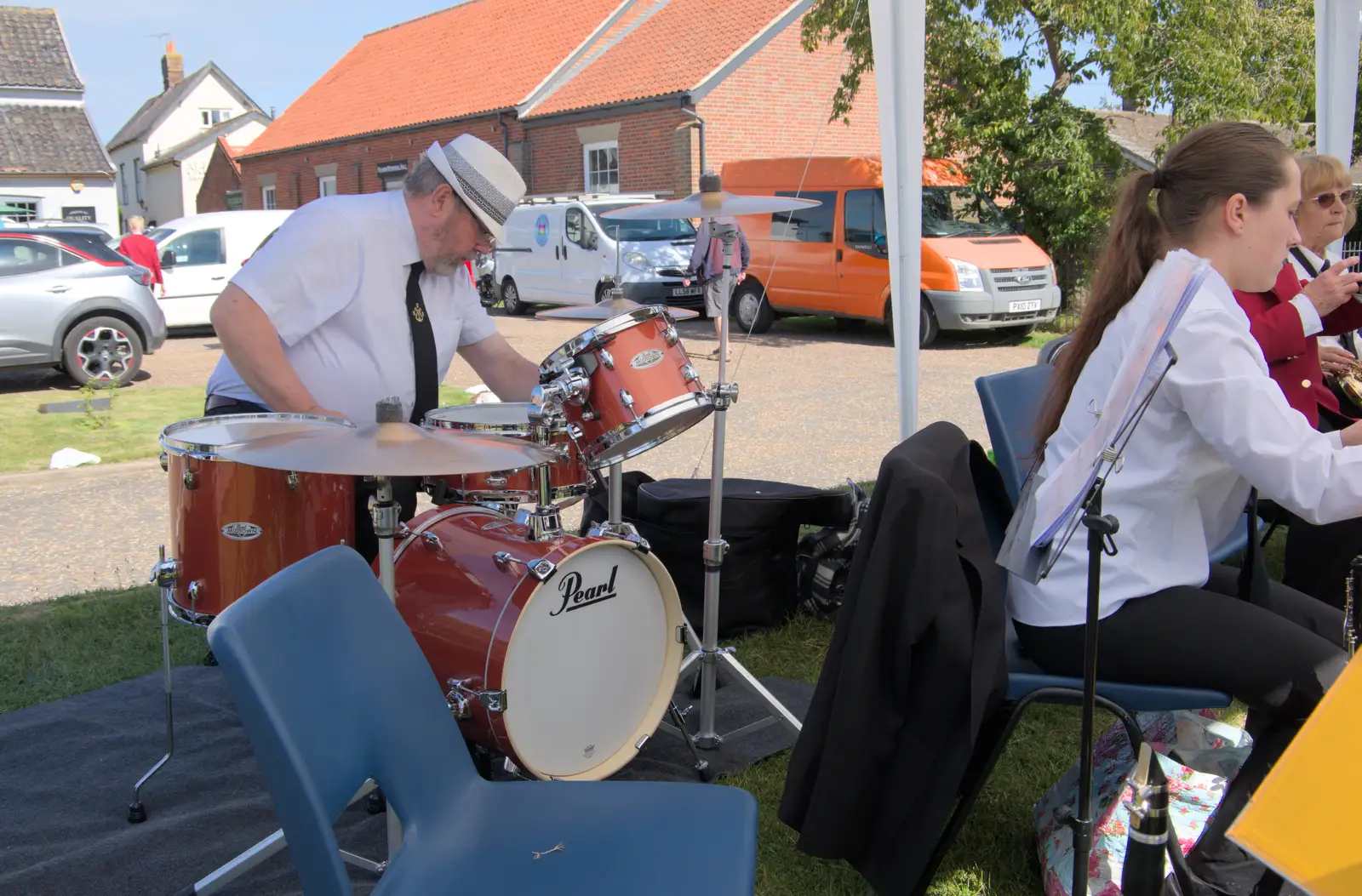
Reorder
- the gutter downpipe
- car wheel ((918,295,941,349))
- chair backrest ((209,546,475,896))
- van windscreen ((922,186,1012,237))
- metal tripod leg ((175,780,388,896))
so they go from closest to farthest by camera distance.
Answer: chair backrest ((209,546,475,896)), metal tripod leg ((175,780,388,896)), car wheel ((918,295,941,349)), van windscreen ((922,186,1012,237)), the gutter downpipe

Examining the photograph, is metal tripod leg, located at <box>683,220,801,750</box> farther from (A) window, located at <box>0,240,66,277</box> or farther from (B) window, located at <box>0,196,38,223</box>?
(B) window, located at <box>0,196,38,223</box>

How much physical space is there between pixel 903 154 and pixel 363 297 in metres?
2.13

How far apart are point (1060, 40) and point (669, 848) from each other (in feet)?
40.9

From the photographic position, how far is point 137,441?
25.9 ft

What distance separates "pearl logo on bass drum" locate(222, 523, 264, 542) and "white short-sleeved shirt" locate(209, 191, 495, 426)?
61 cm

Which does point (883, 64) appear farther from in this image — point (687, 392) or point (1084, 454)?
point (1084, 454)

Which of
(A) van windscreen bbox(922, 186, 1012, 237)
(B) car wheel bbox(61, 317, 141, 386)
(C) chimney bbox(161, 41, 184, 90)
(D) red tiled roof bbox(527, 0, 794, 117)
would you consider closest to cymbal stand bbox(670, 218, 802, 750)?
(B) car wheel bbox(61, 317, 141, 386)

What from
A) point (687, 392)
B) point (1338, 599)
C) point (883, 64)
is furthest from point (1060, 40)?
point (687, 392)

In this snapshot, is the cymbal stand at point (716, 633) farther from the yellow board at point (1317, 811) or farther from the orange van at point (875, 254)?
the orange van at point (875, 254)

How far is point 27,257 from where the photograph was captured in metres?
10.1

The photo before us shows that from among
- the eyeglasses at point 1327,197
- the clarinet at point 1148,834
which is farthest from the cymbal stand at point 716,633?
the eyeglasses at point 1327,197

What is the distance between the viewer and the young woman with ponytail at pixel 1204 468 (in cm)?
203

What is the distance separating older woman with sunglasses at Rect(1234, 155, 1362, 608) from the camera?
3.29m

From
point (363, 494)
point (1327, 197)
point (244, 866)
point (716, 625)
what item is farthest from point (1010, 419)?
point (244, 866)
